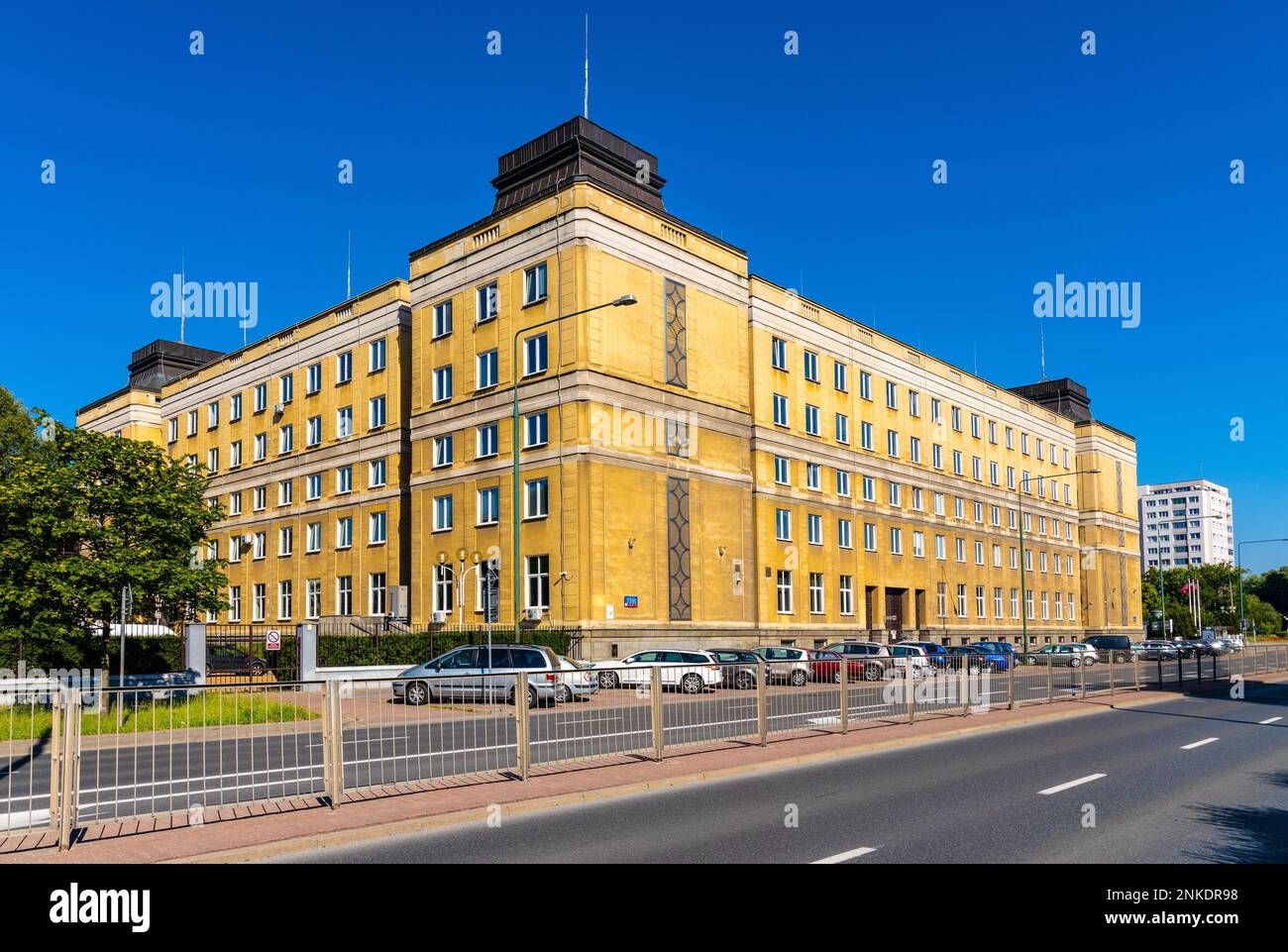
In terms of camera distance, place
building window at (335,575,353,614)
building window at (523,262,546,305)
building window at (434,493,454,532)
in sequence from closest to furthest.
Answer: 1. building window at (523,262,546,305)
2. building window at (434,493,454,532)
3. building window at (335,575,353,614)

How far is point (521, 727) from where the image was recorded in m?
12.4

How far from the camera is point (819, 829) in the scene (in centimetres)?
932

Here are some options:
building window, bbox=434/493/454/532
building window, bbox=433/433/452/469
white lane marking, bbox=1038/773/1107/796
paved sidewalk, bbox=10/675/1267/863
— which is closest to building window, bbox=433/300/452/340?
building window, bbox=433/433/452/469

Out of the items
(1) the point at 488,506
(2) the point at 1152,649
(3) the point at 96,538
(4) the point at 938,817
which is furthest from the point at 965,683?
(2) the point at 1152,649

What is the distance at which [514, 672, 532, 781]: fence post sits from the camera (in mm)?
12359

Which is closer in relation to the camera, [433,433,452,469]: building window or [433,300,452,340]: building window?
[433,433,452,469]: building window

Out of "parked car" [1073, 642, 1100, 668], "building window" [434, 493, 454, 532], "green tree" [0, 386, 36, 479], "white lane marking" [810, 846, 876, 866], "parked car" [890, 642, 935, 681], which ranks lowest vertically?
"parked car" [1073, 642, 1100, 668]

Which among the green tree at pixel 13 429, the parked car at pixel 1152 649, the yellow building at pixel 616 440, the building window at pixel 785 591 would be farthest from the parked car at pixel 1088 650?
the green tree at pixel 13 429

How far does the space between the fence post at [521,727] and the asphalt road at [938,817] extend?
1.45 meters

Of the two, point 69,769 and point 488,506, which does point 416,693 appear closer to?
point 69,769

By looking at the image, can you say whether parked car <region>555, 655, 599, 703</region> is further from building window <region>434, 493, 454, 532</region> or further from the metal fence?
building window <region>434, 493, 454, 532</region>

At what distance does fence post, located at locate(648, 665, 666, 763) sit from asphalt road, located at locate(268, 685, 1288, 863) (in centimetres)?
138

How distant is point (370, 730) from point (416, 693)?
0.82 meters

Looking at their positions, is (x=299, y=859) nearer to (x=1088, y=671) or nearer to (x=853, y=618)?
(x=1088, y=671)
